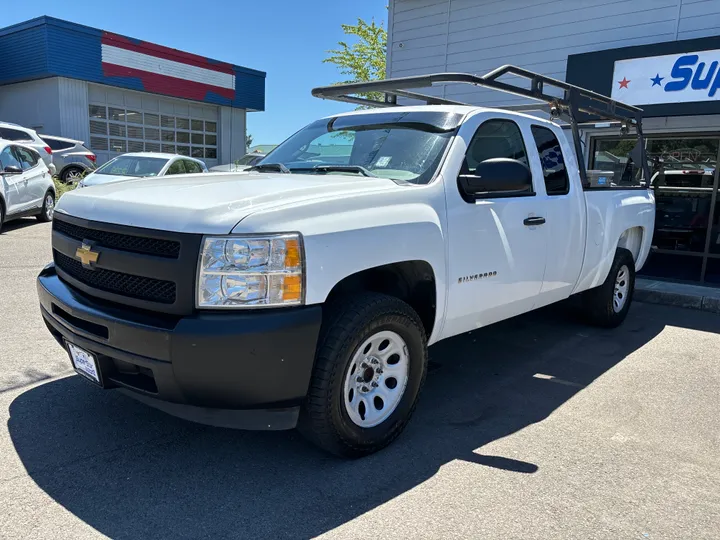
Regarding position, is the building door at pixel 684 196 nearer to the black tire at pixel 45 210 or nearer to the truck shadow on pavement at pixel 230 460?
the truck shadow on pavement at pixel 230 460

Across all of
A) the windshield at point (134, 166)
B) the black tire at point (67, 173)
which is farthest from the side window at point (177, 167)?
the black tire at point (67, 173)

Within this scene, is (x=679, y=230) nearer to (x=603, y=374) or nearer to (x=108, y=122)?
(x=603, y=374)

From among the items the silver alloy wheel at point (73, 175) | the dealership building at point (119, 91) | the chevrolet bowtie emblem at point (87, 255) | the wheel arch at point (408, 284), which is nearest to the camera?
the chevrolet bowtie emblem at point (87, 255)

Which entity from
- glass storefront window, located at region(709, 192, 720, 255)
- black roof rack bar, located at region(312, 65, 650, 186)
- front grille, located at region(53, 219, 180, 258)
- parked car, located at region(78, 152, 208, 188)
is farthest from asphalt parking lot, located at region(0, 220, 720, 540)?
parked car, located at region(78, 152, 208, 188)

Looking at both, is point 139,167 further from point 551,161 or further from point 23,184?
point 551,161

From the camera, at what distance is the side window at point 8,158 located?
33.1ft

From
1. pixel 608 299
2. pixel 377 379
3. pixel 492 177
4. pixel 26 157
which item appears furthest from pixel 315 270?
pixel 26 157

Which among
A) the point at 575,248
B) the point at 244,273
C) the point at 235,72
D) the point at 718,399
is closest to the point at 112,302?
the point at 244,273

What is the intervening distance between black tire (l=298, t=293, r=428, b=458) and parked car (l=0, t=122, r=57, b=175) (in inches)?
529

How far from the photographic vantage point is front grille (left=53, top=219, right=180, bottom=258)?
2.72 m

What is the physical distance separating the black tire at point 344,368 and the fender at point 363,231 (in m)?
0.18

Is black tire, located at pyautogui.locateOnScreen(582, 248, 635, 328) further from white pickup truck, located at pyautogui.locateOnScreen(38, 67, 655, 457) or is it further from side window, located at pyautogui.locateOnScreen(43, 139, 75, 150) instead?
side window, located at pyautogui.locateOnScreen(43, 139, 75, 150)

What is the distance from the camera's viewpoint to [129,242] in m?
2.89

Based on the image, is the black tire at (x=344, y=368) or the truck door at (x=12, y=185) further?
the truck door at (x=12, y=185)
